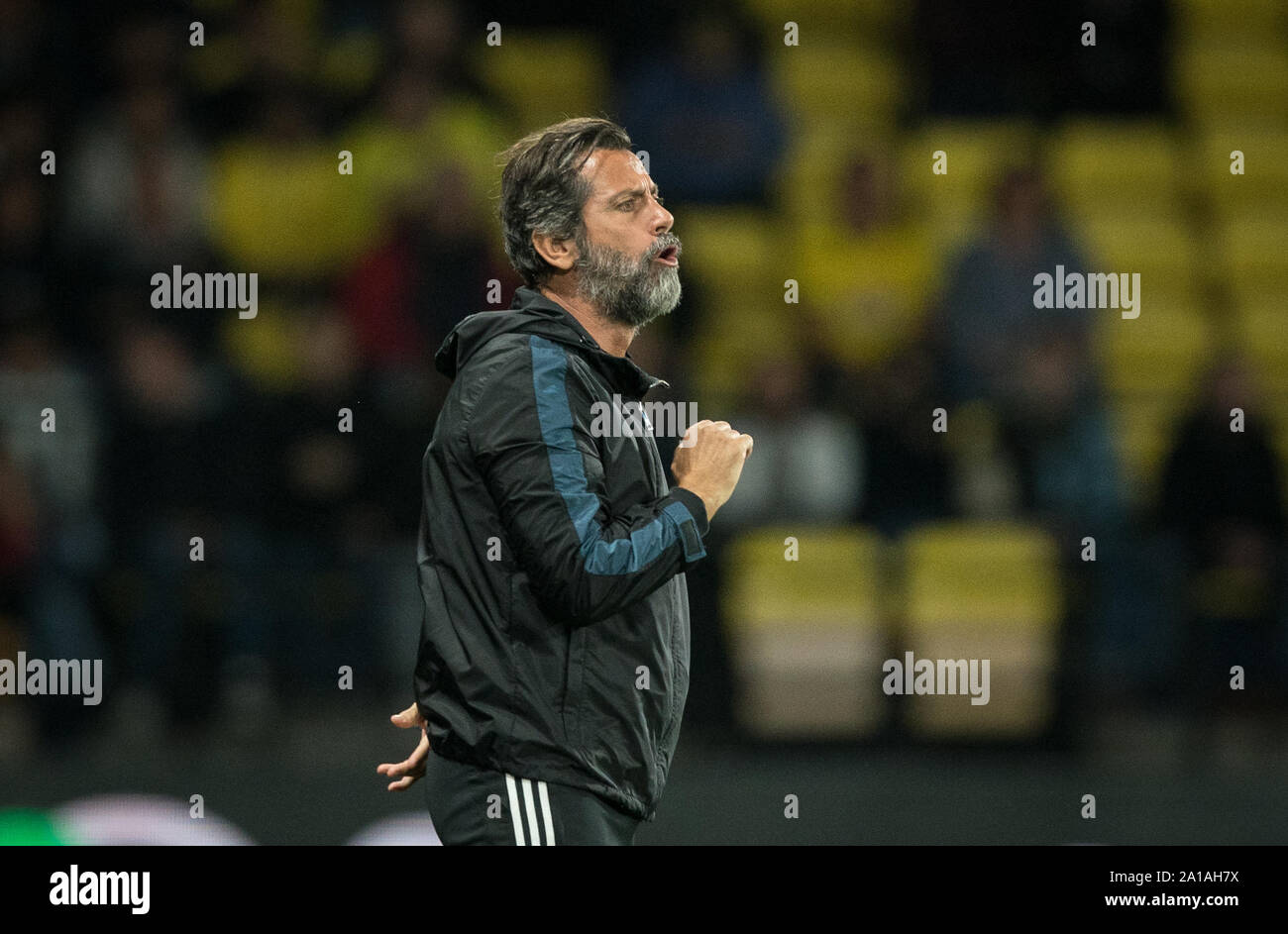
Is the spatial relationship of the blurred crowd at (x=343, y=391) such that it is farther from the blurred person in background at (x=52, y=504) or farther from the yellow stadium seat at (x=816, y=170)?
the yellow stadium seat at (x=816, y=170)

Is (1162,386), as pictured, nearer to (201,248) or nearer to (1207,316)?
(1207,316)

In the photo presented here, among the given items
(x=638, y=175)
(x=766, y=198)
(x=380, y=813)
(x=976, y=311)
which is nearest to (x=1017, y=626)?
(x=976, y=311)

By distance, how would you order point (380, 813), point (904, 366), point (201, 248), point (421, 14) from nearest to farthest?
point (380, 813) < point (904, 366) < point (201, 248) < point (421, 14)

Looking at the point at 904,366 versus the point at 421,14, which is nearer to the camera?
the point at 904,366

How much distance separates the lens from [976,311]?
659 cm

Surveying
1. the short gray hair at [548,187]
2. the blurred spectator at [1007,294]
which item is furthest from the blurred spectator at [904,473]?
the short gray hair at [548,187]

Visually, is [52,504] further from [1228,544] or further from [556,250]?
[1228,544]

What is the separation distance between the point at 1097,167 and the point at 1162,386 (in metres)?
1.21

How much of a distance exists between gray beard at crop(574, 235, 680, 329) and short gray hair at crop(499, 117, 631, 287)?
5 cm

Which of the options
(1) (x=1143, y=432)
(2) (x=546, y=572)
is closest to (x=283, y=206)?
(1) (x=1143, y=432)

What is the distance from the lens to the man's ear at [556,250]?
289cm

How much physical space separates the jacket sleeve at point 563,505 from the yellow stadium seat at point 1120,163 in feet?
18.4

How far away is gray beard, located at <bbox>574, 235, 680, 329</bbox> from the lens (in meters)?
2.87

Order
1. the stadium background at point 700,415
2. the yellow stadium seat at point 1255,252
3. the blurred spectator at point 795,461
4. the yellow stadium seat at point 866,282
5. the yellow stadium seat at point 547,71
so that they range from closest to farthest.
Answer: the stadium background at point 700,415 < the blurred spectator at point 795,461 < the yellow stadium seat at point 866,282 < the yellow stadium seat at point 1255,252 < the yellow stadium seat at point 547,71
